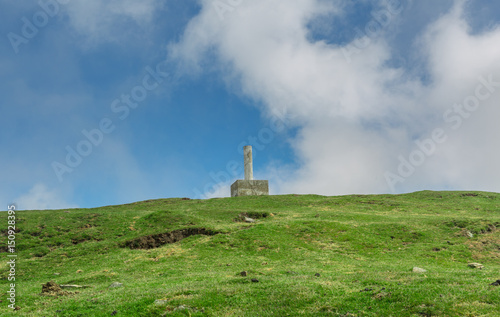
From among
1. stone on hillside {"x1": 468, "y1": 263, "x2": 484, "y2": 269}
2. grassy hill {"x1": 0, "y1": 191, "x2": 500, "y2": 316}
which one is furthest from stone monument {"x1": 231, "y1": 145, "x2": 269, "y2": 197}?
stone on hillside {"x1": 468, "y1": 263, "x2": 484, "y2": 269}

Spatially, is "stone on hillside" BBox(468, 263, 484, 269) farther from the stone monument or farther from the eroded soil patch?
the stone monument

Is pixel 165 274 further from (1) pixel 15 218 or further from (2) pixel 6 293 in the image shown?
(1) pixel 15 218

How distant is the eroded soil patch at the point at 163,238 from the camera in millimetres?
38406

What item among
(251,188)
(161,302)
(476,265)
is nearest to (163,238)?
(161,302)

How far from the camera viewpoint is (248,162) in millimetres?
83188

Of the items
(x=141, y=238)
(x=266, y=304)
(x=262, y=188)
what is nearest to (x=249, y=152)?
(x=262, y=188)

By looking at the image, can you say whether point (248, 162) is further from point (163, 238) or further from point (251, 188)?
point (163, 238)

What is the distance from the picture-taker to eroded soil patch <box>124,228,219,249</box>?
126 ft

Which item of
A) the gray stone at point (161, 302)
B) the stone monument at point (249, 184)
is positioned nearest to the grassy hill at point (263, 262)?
the gray stone at point (161, 302)

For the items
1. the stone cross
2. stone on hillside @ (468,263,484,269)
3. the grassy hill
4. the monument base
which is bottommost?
stone on hillside @ (468,263,484,269)

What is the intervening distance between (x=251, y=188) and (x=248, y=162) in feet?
20.9

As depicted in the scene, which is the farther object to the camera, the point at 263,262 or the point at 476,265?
the point at 263,262

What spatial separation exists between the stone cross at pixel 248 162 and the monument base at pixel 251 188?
129cm

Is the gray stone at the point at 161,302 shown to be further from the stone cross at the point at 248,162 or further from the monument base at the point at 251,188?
the stone cross at the point at 248,162
